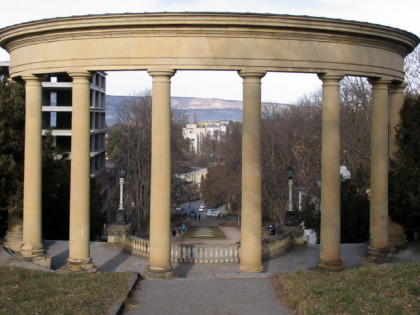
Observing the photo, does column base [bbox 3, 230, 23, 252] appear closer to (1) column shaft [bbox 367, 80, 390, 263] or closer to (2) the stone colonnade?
(2) the stone colonnade

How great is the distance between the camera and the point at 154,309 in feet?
49.8

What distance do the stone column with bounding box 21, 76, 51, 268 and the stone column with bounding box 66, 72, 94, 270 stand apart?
263cm

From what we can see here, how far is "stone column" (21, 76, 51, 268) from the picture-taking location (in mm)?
22422

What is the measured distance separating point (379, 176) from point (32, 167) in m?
15.8

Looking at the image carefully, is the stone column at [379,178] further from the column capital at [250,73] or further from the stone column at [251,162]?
the stone column at [251,162]

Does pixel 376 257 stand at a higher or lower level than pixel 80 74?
lower

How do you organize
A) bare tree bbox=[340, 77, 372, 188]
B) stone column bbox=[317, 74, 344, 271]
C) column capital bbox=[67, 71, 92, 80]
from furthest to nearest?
bare tree bbox=[340, 77, 372, 188] < stone column bbox=[317, 74, 344, 271] < column capital bbox=[67, 71, 92, 80]

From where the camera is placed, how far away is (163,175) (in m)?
20.2

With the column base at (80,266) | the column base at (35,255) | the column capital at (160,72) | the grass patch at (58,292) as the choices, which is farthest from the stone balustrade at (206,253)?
the column capital at (160,72)

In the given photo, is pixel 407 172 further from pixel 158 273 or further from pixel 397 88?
pixel 158 273

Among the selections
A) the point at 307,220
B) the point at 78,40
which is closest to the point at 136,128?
the point at 307,220

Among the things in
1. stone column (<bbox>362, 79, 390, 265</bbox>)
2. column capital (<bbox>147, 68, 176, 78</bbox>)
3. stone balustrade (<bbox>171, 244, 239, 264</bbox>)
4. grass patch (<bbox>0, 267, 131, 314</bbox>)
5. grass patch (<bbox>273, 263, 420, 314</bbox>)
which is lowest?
stone balustrade (<bbox>171, 244, 239, 264</bbox>)

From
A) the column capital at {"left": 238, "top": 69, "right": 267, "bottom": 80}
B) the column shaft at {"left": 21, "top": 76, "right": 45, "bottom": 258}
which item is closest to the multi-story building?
the column shaft at {"left": 21, "top": 76, "right": 45, "bottom": 258}

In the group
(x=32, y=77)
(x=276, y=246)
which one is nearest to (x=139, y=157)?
(x=276, y=246)
